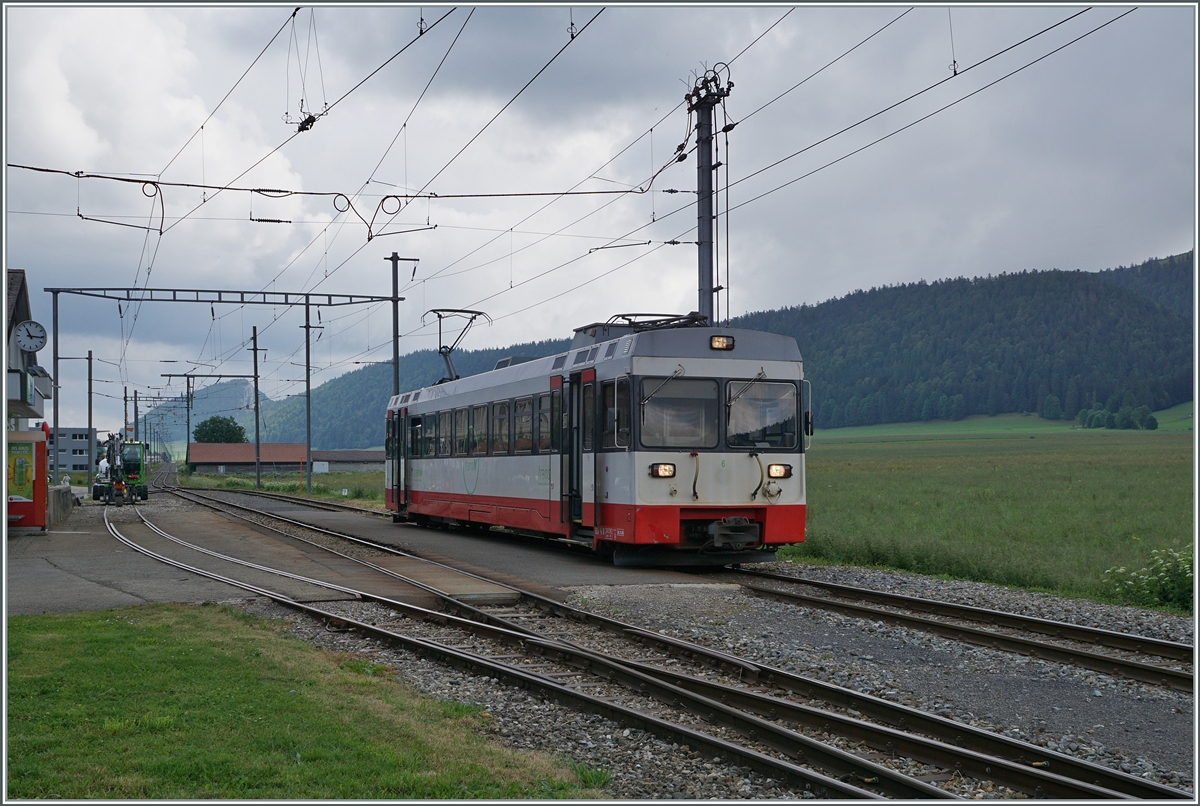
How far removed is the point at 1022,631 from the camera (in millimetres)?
10930

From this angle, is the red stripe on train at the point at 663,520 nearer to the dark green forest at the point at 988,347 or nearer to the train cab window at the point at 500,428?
the train cab window at the point at 500,428

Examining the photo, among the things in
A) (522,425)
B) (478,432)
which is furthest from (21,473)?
(522,425)

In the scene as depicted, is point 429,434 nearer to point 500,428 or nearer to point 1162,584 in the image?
point 500,428

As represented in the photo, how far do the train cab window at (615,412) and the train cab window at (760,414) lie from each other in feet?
5.06

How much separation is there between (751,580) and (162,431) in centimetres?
15295

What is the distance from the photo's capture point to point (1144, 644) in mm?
9797

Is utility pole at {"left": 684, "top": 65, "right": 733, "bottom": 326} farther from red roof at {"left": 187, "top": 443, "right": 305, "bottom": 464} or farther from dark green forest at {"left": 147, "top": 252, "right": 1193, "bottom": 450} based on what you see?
dark green forest at {"left": 147, "top": 252, "right": 1193, "bottom": 450}

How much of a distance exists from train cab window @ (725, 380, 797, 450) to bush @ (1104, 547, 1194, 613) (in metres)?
4.91

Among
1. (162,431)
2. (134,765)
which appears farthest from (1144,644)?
(162,431)

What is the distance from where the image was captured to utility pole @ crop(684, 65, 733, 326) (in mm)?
18578

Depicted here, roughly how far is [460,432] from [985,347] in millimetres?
147100

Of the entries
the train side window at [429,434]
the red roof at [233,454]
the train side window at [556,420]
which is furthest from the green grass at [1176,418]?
the train side window at [556,420]

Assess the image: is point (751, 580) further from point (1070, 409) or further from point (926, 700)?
point (1070, 409)

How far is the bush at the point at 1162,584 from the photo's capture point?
517 inches
